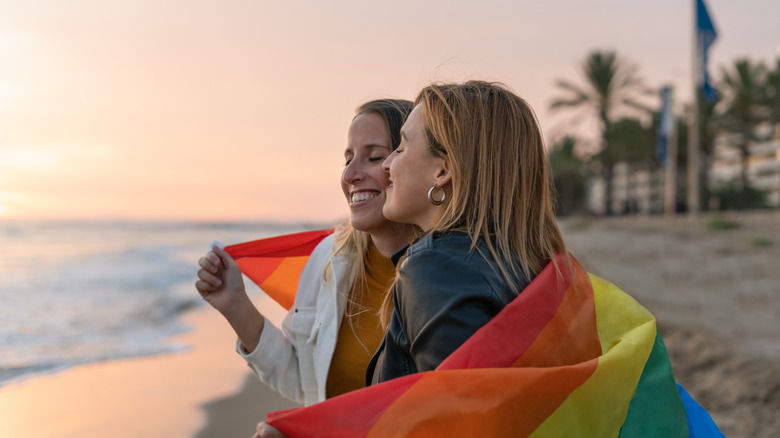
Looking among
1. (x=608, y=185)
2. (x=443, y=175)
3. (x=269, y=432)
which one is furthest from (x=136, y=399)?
(x=608, y=185)

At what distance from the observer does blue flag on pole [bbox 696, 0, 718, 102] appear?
19312mm

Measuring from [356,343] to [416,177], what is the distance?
39.0 inches

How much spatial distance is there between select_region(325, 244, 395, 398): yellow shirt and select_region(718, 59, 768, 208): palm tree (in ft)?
133

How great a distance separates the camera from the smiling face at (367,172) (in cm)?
246

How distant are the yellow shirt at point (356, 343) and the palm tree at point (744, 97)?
40.6 m

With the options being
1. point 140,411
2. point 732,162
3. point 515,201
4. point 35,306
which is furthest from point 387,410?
point 732,162

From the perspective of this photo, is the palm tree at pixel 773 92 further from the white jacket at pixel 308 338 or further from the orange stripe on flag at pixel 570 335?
the orange stripe on flag at pixel 570 335

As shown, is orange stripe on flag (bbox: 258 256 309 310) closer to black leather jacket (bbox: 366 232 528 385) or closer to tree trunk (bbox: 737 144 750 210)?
black leather jacket (bbox: 366 232 528 385)

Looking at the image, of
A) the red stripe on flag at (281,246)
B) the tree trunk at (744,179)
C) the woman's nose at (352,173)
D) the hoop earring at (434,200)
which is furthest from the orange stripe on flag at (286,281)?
the tree trunk at (744,179)

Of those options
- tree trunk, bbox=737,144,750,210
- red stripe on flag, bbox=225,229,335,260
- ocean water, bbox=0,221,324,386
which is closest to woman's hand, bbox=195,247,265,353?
red stripe on flag, bbox=225,229,335,260

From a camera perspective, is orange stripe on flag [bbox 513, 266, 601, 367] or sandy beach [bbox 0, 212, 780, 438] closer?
orange stripe on flag [bbox 513, 266, 601, 367]

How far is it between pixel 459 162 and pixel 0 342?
24.4ft

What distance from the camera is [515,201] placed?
1623 mm

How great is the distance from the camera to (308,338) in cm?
255
